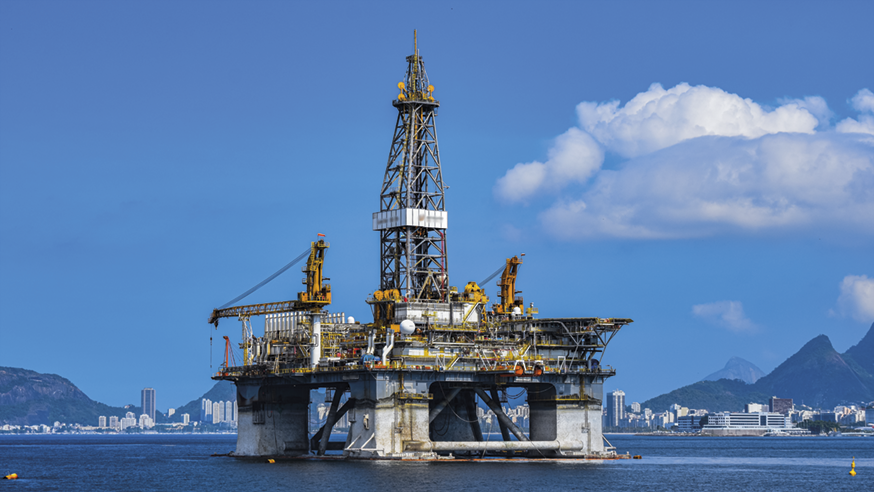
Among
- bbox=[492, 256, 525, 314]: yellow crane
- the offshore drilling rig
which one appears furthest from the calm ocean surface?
bbox=[492, 256, 525, 314]: yellow crane

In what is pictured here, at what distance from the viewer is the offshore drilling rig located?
9769 cm

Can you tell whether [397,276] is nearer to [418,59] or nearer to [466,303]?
[466,303]

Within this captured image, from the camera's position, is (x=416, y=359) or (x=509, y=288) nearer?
(x=416, y=359)

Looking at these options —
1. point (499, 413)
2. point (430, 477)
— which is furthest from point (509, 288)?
point (430, 477)


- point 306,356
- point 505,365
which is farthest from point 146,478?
point 505,365

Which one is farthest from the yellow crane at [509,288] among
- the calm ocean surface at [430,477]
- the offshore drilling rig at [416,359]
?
the calm ocean surface at [430,477]

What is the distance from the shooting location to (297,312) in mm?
106250

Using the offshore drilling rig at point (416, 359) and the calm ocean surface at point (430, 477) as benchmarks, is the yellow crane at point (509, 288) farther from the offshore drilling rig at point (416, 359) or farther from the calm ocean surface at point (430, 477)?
the calm ocean surface at point (430, 477)

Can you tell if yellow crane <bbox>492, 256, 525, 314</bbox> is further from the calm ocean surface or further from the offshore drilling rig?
the calm ocean surface

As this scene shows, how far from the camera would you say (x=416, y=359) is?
9794 centimetres

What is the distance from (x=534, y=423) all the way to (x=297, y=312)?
2216 cm

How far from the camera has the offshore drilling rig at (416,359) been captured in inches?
3846

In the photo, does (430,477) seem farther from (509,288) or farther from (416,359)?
(509,288)

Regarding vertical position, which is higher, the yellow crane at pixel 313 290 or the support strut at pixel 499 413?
the yellow crane at pixel 313 290
